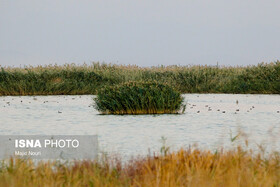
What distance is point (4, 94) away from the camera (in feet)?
97.5

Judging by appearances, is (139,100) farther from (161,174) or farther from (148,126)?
(161,174)

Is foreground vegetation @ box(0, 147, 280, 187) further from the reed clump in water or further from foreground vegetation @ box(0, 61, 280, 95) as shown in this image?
foreground vegetation @ box(0, 61, 280, 95)

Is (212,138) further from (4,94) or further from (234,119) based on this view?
(4,94)

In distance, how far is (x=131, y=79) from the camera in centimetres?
3238

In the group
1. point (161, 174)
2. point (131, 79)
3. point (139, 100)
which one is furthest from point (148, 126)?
point (131, 79)

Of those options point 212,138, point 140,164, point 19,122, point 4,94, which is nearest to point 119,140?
point 212,138

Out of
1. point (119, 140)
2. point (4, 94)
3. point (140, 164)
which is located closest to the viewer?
point (140, 164)

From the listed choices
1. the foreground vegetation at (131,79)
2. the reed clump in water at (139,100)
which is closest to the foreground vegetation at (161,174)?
the reed clump in water at (139,100)

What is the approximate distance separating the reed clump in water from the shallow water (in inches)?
22.3

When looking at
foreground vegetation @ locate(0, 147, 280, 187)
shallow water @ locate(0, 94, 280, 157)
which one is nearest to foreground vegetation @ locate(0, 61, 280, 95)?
shallow water @ locate(0, 94, 280, 157)

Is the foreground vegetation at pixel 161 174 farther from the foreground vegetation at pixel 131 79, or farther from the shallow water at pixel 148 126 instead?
the foreground vegetation at pixel 131 79

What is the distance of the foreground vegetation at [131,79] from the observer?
30078mm

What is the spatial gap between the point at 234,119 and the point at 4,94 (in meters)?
18.2

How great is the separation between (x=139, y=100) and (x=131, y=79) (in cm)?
1582
